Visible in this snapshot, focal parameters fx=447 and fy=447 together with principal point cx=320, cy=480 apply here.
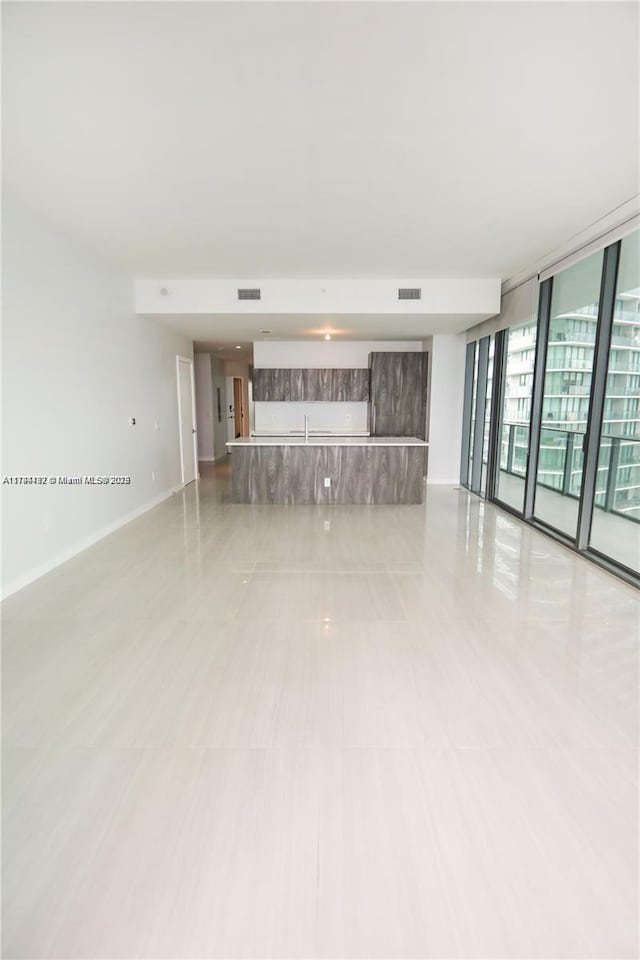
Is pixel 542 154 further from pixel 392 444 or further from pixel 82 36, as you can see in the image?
pixel 392 444

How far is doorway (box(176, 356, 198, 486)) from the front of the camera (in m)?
7.58

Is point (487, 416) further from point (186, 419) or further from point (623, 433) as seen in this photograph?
point (186, 419)

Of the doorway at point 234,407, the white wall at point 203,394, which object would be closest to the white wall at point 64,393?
the white wall at point 203,394

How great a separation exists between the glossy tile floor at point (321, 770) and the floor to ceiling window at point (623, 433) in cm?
140

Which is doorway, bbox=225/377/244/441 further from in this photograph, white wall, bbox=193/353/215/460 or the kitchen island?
the kitchen island

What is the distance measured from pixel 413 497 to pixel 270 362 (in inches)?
156

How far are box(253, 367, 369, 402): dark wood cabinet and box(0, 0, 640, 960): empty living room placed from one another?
214cm

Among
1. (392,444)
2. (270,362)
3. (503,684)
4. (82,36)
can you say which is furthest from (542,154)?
(270,362)

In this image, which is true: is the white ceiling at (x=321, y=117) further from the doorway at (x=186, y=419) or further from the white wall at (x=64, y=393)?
the doorway at (x=186, y=419)

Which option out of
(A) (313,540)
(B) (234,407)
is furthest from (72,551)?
(B) (234,407)

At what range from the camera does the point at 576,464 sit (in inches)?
239

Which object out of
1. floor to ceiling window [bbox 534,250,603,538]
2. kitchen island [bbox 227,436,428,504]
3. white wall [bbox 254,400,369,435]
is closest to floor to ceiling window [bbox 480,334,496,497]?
floor to ceiling window [bbox 534,250,603,538]

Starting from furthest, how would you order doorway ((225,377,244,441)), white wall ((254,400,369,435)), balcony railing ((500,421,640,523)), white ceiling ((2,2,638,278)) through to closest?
doorway ((225,377,244,441)) → white wall ((254,400,369,435)) → balcony railing ((500,421,640,523)) → white ceiling ((2,2,638,278))

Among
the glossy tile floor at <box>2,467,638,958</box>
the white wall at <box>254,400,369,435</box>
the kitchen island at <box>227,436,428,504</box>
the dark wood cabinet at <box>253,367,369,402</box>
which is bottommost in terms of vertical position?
the glossy tile floor at <box>2,467,638,958</box>
